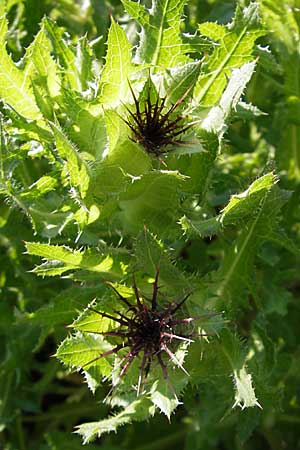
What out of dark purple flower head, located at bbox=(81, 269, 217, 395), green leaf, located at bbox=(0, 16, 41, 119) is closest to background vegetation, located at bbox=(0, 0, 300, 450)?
green leaf, located at bbox=(0, 16, 41, 119)

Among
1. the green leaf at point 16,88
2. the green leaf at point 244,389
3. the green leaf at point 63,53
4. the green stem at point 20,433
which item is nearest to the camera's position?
the green leaf at point 244,389

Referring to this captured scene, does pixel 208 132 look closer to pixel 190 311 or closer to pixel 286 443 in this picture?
pixel 190 311

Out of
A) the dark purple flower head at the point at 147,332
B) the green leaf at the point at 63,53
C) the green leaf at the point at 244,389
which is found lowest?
the green leaf at the point at 244,389

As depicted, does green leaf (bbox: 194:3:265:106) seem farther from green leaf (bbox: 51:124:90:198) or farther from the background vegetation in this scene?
green leaf (bbox: 51:124:90:198)

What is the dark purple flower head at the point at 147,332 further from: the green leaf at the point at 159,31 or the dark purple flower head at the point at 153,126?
the green leaf at the point at 159,31

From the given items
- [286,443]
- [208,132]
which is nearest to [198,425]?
[286,443]

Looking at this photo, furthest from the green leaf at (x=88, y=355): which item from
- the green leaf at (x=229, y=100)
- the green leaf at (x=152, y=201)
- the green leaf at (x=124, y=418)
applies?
the green leaf at (x=229, y=100)

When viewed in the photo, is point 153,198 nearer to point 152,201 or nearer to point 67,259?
point 152,201

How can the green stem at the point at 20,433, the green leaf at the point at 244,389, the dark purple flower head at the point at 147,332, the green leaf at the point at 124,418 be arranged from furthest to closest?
1. the green stem at the point at 20,433
2. the green leaf at the point at 124,418
3. the green leaf at the point at 244,389
4. the dark purple flower head at the point at 147,332
